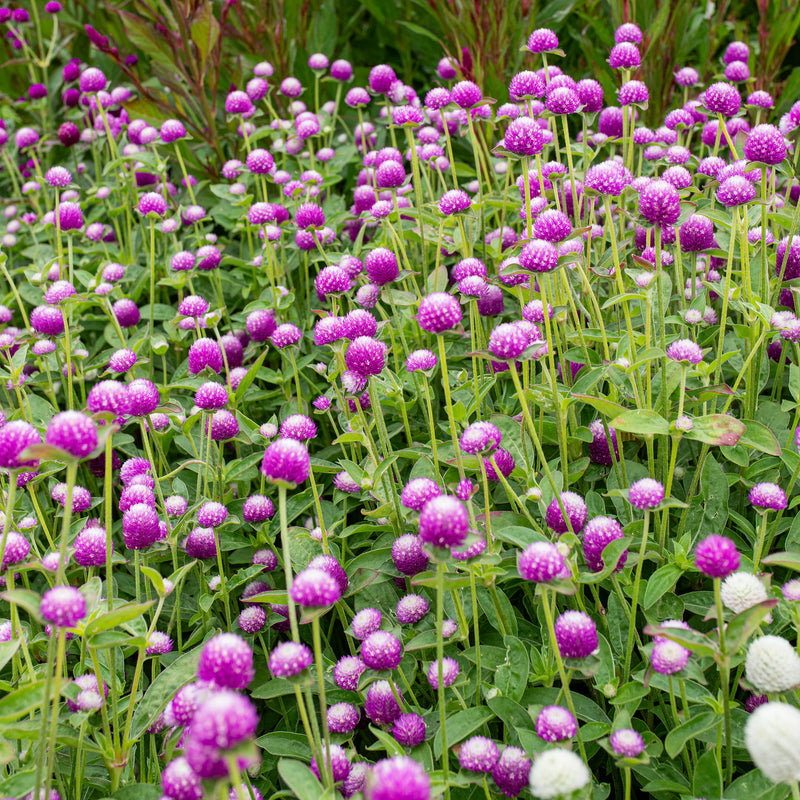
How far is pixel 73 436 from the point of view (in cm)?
139

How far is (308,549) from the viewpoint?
2.17m

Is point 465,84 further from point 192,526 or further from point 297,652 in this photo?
point 297,652

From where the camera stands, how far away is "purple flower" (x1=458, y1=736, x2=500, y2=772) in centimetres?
155

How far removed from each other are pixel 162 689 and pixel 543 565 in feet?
3.08

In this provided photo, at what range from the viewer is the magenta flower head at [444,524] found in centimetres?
143

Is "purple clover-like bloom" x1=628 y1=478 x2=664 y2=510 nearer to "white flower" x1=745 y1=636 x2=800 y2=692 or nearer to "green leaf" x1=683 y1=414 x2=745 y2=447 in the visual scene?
"green leaf" x1=683 y1=414 x2=745 y2=447

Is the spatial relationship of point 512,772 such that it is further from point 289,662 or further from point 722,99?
point 722,99

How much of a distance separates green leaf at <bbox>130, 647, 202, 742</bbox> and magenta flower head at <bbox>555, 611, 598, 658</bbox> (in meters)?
0.82

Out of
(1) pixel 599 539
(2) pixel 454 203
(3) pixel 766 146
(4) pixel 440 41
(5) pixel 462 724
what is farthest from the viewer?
(4) pixel 440 41

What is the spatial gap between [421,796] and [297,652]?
15.6 inches

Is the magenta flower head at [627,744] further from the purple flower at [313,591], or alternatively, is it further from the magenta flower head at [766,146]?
the magenta flower head at [766,146]

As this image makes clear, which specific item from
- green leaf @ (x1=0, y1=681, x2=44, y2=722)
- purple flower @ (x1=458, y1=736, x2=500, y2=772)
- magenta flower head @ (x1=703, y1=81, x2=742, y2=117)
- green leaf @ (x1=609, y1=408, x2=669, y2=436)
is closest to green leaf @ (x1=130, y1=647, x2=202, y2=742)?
green leaf @ (x1=0, y1=681, x2=44, y2=722)

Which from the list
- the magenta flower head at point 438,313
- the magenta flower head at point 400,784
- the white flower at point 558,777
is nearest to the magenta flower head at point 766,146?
the magenta flower head at point 438,313

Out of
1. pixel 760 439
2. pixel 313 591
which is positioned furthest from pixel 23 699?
pixel 760 439
